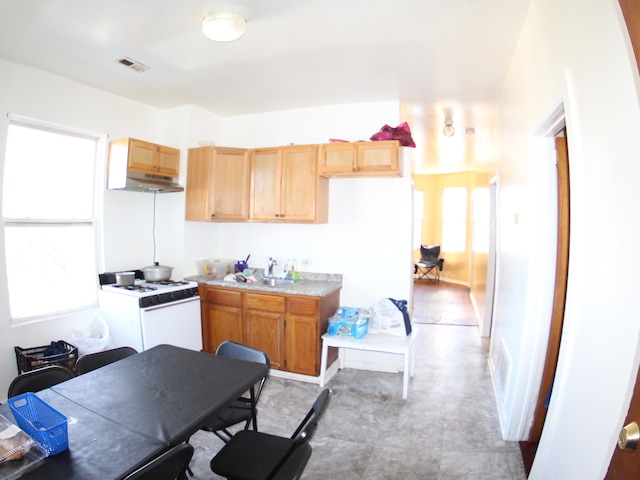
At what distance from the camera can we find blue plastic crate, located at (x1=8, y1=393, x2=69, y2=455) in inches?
46.9

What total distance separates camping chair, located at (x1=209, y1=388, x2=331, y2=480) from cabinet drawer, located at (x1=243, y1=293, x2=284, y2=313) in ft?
5.65

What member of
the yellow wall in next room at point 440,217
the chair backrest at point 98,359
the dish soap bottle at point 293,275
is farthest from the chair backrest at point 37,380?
the yellow wall in next room at point 440,217

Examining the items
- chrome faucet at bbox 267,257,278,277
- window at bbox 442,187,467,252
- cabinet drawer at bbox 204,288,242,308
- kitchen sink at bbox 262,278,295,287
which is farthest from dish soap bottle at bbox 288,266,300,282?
window at bbox 442,187,467,252

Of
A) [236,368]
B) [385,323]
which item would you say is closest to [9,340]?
[236,368]

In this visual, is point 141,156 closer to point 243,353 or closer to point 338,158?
point 338,158

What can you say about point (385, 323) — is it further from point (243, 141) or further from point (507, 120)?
point (243, 141)

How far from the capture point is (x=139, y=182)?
3453 mm

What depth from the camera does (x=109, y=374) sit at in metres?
1.82

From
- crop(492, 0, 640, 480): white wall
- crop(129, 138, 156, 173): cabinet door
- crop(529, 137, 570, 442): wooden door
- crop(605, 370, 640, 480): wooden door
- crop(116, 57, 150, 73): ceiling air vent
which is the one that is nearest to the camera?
crop(605, 370, 640, 480): wooden door

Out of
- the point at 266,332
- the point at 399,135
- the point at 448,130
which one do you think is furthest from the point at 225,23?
the point at 448,130

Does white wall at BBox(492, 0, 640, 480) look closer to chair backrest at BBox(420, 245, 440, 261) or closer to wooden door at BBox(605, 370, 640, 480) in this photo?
wooden door at BBox(605, 370, 640, 480)

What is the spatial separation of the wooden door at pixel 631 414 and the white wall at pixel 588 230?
12 centimetres

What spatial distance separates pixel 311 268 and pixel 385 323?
1.08m

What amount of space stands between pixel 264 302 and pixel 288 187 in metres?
1.24
